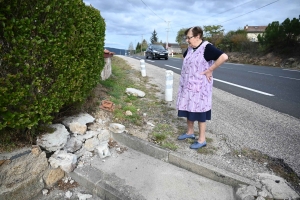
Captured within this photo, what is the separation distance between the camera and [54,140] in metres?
2.75

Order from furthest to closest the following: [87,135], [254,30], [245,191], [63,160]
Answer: [254,30] < [87,135] < [63,160] < [245,191]

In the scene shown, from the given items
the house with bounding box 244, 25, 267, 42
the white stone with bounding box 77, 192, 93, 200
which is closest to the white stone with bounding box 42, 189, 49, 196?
the white stone with bounding box 77, 192, 93, 200

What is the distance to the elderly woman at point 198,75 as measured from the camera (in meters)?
2.84

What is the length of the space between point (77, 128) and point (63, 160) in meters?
0.67

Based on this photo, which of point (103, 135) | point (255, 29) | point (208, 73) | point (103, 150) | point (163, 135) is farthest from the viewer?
point (255, 29)

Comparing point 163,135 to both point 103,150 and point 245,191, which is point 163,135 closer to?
point 103,150

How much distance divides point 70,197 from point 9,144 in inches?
39.5

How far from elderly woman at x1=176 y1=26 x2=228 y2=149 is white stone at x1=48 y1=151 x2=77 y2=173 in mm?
1713

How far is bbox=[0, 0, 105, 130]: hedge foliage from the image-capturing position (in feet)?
6.75

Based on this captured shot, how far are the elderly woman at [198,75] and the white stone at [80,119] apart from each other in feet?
5.15

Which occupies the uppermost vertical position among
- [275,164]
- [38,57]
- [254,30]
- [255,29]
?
[255,29]

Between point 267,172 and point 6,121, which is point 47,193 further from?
point 267,172

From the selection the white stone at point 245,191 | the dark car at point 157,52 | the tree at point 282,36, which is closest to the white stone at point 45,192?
the white stone at point 245,191

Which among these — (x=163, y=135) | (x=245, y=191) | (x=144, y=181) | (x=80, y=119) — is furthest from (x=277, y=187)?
(x=80, y=119)
